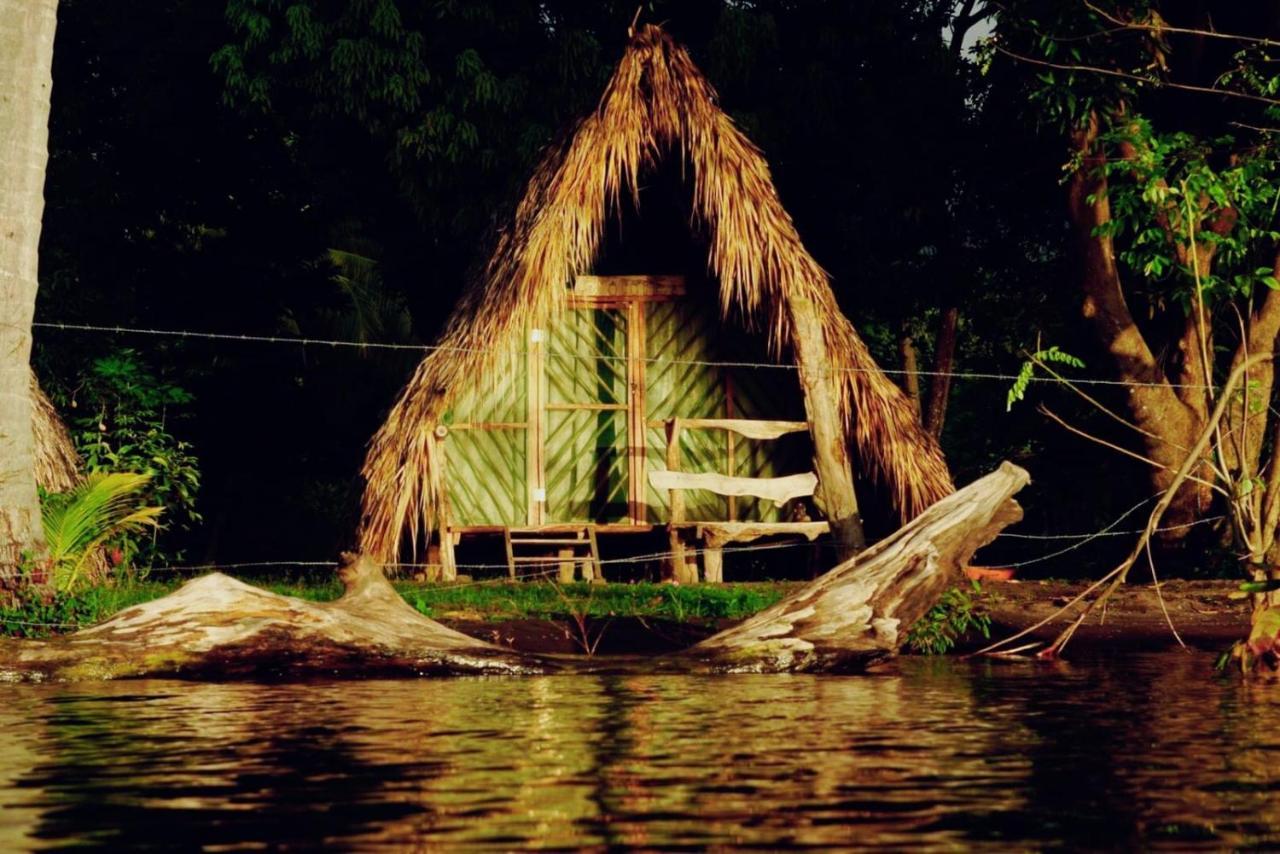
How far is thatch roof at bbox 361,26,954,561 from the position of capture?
617 inches

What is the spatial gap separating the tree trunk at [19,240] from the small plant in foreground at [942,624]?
5592mm

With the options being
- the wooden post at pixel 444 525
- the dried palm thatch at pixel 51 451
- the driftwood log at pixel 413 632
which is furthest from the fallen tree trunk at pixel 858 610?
the wooden post at pixel 444 525

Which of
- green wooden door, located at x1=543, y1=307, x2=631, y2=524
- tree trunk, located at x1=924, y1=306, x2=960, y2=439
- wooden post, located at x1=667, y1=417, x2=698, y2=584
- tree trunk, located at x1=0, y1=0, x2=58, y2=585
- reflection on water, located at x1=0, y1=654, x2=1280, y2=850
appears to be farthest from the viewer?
tree trunk, located at x1=924, y1=306, x2=960, y2=439

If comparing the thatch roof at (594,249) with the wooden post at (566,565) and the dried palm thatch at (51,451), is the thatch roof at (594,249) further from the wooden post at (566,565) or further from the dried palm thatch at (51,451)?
the dried palm thatch at (51,451)

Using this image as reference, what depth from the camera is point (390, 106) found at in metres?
19.8

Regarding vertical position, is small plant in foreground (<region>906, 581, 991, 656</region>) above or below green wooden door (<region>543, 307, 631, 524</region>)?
below

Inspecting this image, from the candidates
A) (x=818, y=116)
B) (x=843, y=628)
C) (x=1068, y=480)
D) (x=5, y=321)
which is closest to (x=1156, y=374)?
(x=1068, y=480)

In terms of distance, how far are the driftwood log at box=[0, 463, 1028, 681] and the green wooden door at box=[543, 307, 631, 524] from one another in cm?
705

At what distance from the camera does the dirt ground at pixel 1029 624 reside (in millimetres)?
12461

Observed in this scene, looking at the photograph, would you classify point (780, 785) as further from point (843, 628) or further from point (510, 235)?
point (510, 235)

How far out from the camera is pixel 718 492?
17.0 metres

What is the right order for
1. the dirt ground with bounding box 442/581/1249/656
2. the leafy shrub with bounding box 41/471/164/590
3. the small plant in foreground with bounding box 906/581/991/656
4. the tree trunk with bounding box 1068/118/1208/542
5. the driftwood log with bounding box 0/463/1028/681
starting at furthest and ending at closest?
1. the tree trunk with bounding box 1068/118/1208/542
2. the dirt ground with bounding box 442/581/1249/656
3. the leafy shrub with bounding box 41/471/164/590
4. the small plant in foreground with bounding box 906/581/991/656
5. the driftwood log with bounding box 0/463/1028/681

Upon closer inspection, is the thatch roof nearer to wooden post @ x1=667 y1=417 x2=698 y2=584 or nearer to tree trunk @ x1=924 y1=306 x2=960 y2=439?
wooden post @ x1=667 y1=417 x2=698 y2=584

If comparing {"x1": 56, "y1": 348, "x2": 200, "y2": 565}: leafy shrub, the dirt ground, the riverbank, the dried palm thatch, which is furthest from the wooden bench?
the dried palm thatch
